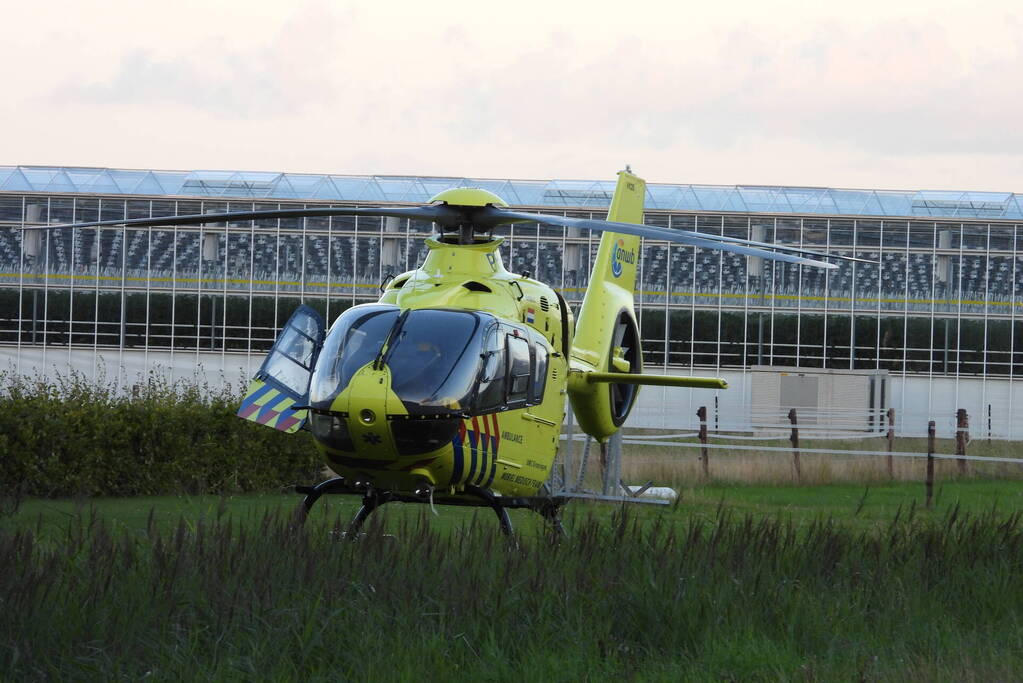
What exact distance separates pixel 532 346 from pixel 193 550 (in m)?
5.73

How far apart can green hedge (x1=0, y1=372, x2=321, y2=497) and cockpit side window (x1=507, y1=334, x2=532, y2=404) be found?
5.12 metres

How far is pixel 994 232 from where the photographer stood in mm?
47344

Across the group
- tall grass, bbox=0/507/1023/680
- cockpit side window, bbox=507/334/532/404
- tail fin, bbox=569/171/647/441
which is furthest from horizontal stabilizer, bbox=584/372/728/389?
tall grass, bbox=0/507/1023/680

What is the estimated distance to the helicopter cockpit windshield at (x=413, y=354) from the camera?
11906 millimetres

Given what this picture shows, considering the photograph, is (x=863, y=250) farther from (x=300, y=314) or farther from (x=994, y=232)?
(x=300, y=314)

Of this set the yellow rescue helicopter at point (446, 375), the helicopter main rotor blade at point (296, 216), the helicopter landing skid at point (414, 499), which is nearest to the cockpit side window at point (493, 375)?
the yellow rescue helicopter at point (446, 375)

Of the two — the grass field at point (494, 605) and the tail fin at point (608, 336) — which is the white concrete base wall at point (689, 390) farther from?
the grass field at point (494, 605)

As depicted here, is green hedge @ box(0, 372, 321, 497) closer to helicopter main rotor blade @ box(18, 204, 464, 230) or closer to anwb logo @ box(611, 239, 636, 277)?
helicopter main rotor blade @ box(18, 204, 464, 230)

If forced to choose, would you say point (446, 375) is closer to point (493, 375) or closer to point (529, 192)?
point (493, 375)

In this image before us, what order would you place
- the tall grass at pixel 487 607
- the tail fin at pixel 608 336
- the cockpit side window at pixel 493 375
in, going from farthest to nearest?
the tail fin at pixel 608 336, the cockpit side window at pixel 493 375, the tall grass at pixel 487 607

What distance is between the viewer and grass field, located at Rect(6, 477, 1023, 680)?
6.99m

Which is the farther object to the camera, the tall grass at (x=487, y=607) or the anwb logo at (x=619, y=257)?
the anwb logo at (x=619, y=257)

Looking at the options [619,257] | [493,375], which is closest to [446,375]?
[493,375]

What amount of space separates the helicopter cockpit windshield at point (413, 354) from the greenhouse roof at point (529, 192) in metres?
35.2
